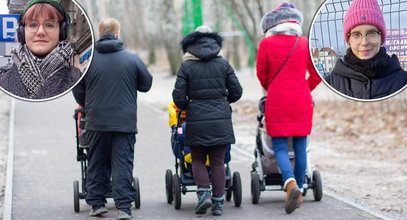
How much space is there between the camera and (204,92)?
771cm

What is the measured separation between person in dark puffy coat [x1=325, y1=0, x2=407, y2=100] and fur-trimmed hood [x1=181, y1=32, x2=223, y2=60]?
3164 mm

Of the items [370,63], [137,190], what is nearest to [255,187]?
[137,190]

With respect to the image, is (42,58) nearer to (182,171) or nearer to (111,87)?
(111,87)

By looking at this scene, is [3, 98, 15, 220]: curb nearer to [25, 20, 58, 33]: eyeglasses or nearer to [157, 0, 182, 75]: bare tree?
[25, 20, 58, 33]: eyeglasses

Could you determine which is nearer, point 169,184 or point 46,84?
point 46,84

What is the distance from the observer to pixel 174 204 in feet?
27.3

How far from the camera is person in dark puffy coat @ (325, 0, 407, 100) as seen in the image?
436 centimetres

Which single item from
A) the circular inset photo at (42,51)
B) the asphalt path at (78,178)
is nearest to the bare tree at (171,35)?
the asphalt path at (78,178)

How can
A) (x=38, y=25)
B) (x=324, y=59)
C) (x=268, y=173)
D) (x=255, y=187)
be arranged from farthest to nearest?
(x=268, y=173) → (x=255, y=187) → (x=38, y=25) → (x=324, y=59)

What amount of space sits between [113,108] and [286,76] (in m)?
1.78

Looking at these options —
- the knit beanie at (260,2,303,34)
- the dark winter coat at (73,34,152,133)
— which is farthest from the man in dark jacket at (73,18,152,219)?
the knit beanie at (260,2,303,34)

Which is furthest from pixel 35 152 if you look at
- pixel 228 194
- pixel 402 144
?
pixel 402 144

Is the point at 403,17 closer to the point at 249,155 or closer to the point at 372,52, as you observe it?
the point at 372,52

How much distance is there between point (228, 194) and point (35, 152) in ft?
18.4
